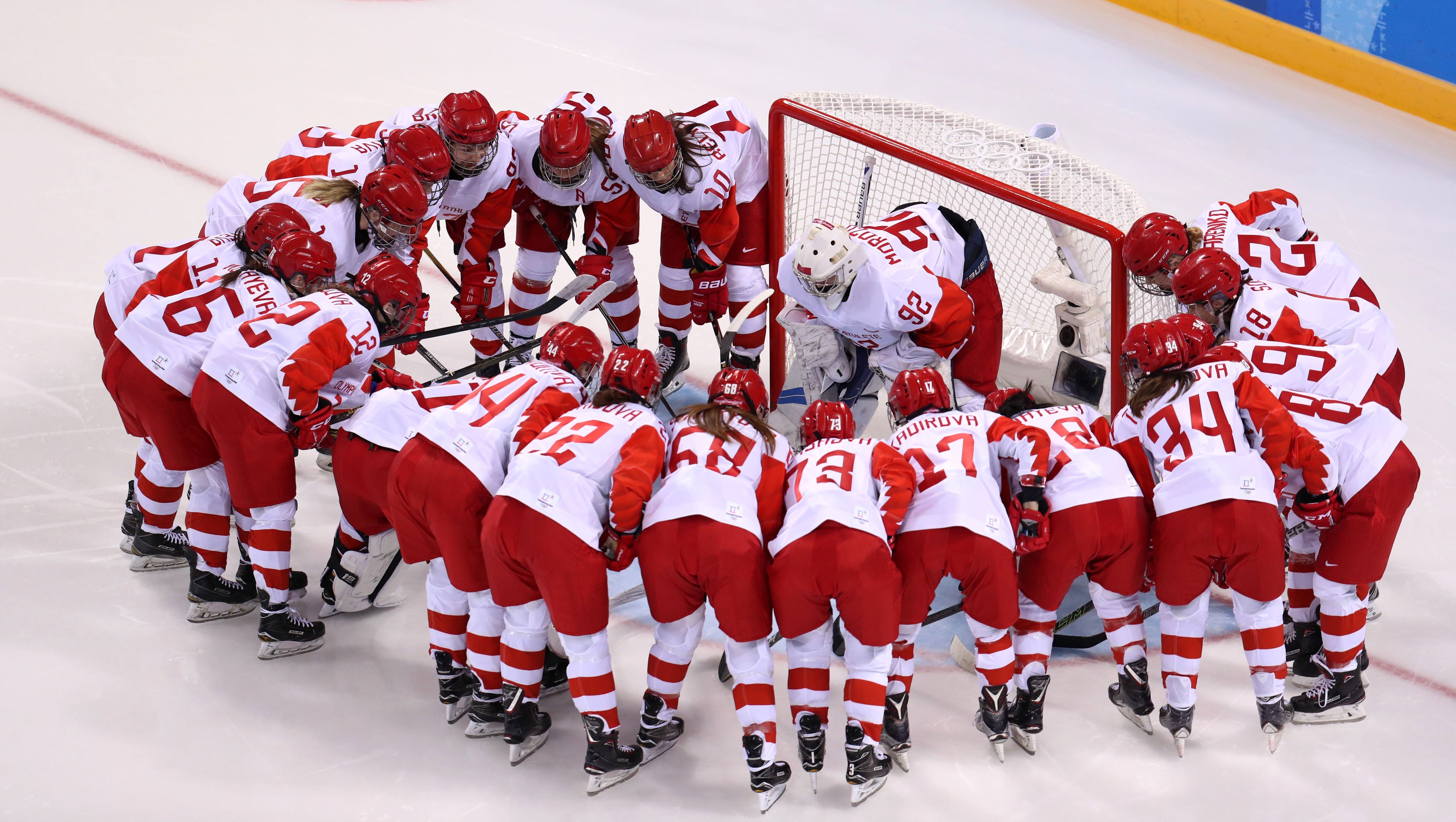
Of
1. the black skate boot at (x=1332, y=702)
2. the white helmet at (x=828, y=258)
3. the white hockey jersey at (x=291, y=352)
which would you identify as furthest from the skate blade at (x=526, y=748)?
the black skate boot at (x=1332, y=702)

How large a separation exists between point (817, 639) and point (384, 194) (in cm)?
180

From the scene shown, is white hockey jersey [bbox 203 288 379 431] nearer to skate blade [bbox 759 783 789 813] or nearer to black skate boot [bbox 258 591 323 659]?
black skate boot [bbox 258 591 323 659]

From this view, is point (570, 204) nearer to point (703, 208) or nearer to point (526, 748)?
point (703, 208)

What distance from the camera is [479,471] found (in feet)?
10.1

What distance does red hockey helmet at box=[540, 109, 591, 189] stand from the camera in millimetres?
3943

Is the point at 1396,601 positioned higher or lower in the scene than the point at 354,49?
lower

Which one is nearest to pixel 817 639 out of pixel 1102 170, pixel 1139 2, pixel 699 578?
pixel 699 578

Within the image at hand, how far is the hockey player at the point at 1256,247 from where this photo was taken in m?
3.52

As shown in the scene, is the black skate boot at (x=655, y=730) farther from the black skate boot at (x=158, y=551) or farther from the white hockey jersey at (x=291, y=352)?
the black skate boot at (x=158, y=551)

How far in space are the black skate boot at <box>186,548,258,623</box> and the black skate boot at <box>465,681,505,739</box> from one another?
0.83 m

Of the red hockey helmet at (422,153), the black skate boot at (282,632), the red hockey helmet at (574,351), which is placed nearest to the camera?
the red hockey helmet at (574,351)

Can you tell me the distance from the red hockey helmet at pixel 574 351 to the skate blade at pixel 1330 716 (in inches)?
81.0

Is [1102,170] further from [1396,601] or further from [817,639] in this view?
[817,639]

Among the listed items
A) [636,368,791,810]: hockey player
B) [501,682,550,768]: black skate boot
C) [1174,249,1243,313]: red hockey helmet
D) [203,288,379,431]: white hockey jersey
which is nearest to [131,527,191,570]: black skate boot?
[203,288,379,431]: white hockey jersey
